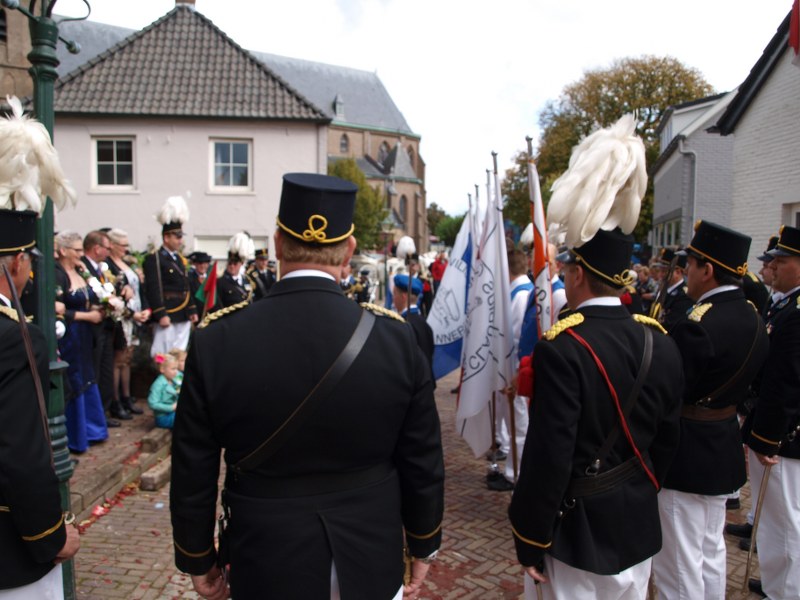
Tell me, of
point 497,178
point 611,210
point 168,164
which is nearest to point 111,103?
point 168,164

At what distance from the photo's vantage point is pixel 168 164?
2073cm

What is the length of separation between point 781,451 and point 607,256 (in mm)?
2180

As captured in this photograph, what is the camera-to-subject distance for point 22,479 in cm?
242

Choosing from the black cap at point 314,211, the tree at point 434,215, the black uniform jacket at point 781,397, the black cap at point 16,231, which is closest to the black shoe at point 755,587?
the black uniform jacket at point 781,397

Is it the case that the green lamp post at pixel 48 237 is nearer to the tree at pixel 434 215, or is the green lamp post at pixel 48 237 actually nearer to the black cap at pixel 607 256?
the black cap at pixel 607 256

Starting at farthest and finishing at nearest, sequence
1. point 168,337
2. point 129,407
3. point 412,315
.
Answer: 1. point 168,337
2. point 129,407
3. point 412,315

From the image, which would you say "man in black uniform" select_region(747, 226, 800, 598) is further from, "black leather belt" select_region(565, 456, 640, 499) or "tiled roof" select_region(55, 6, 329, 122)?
"tiled roof" select_region(55, 6, 329, 122)

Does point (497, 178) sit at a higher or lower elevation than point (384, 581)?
higher

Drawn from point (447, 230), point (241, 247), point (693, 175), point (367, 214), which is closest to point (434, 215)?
point (447, 230)

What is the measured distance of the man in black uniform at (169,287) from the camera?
859 centimetres

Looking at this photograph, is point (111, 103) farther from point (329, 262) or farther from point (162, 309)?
point (329, 262)

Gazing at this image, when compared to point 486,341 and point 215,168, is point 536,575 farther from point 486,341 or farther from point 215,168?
point 215,168

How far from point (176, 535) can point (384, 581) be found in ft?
2.52

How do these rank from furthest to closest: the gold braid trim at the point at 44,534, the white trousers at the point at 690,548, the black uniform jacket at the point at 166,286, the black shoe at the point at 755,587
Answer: the black uniform jacket at the point at 166,286
the black shoe at the point at 755,587
the white trousers at the point at 690,548
the gold braid trim at the point at 44,534
